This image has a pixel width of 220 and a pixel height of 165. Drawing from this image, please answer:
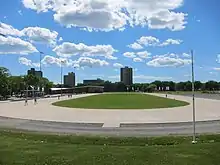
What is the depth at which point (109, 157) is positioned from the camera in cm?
1159

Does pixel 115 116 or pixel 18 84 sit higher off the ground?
pixel 18 84

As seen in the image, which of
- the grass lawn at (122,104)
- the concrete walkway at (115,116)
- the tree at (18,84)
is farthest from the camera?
the tree at (18,84)

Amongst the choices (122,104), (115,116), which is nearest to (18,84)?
(122,104)

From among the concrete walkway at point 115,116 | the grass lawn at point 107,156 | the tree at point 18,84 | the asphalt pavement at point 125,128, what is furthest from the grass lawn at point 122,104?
the tree at point 18,84

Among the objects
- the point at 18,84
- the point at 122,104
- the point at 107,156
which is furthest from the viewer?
the point at 18,84

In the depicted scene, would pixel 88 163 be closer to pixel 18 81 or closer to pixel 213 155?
pixel 213 155

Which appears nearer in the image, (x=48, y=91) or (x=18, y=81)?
(x=18, y=81)

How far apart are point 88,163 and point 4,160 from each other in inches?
105

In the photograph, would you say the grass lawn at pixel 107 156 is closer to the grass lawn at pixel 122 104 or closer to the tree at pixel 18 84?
the grass lawn at pixel 122 104

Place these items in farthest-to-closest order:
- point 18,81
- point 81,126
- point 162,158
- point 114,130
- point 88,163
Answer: point 18,81
point 81,126
point 114,130
point 162,158
point 88,163

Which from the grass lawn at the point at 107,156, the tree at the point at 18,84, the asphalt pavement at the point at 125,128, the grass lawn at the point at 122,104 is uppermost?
the tree at the point at 18,84

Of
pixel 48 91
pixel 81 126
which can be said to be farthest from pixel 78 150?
pixel 48 91

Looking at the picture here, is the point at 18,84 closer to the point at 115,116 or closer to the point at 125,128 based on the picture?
the point at 115,116

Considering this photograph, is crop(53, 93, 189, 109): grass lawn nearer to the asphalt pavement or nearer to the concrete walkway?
the concrete walkway
